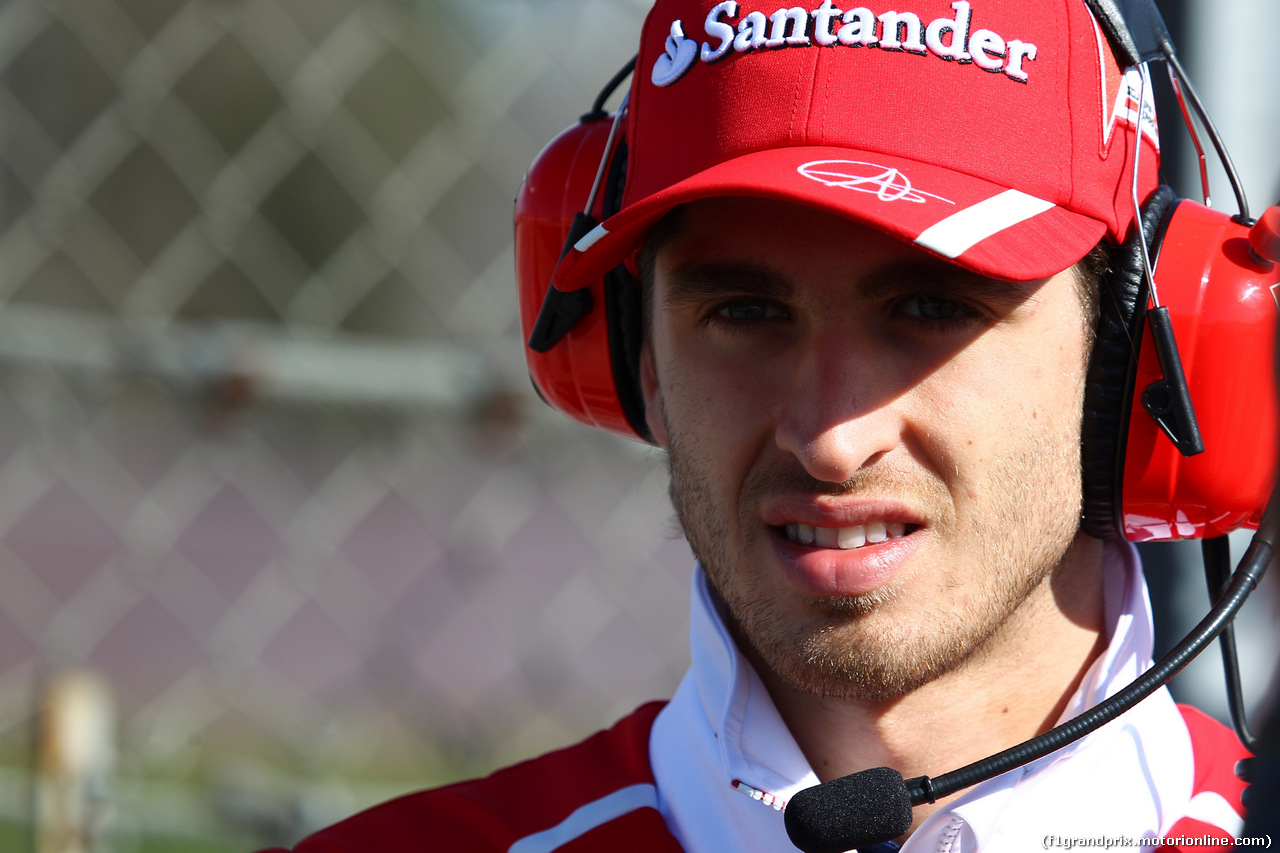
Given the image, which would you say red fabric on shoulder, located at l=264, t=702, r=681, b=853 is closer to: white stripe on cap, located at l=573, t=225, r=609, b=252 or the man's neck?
the man's neck

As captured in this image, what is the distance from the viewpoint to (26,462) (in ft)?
8.23

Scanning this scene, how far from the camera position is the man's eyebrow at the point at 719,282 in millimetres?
1183

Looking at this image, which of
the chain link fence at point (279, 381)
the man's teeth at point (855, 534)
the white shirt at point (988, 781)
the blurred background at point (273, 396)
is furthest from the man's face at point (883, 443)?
the blurred background at point (273, 396)

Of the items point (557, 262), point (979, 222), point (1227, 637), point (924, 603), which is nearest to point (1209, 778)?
point (1227, 637)

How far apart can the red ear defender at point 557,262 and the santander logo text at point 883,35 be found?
0.82 ft

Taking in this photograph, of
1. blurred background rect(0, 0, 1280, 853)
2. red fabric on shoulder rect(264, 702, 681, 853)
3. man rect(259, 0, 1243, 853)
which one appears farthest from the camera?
blurred background rect(0, 0, 1280, 853)

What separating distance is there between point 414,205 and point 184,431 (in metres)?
0.66

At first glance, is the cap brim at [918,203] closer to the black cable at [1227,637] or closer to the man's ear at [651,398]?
the man's ear at [651,398]

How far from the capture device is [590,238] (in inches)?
46.5

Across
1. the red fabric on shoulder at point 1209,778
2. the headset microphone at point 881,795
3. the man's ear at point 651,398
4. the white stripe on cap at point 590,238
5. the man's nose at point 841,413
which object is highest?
the white stripe on cap at point 590,238

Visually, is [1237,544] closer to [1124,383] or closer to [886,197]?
[1124,383]

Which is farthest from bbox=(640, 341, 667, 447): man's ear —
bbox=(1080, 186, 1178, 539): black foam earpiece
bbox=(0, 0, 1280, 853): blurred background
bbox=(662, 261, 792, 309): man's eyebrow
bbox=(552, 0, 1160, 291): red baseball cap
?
bbox=(0, 0, 1280, 853): blurred background

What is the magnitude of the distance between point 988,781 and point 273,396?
147 cm

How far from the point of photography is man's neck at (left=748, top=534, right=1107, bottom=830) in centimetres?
126
